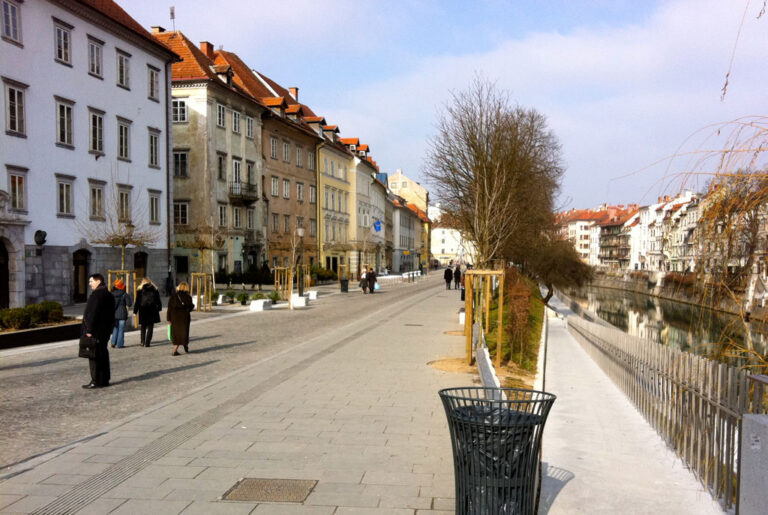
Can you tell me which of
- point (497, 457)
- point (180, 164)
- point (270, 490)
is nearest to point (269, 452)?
point (270, 490)

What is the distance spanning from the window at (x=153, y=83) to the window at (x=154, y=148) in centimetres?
173

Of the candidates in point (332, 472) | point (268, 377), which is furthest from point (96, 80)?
point (332, 472)

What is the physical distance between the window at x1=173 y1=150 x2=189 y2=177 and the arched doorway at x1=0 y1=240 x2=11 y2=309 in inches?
685

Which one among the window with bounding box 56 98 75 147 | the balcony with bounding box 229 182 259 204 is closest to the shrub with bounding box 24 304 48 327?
the window with bounding box 56 98 75 147

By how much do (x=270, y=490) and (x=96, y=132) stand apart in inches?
1055

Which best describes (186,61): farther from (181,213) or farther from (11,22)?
(11,22)

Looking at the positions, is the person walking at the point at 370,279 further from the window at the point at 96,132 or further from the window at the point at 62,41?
the window at the point at 62,41

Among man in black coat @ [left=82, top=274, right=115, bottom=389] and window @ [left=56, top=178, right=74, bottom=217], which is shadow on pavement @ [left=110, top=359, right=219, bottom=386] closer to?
man in black coat @ [left=82, top=274, right=115, bottom=389]

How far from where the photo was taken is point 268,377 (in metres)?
11.0

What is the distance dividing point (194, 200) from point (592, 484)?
122ft

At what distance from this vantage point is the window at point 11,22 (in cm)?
2317

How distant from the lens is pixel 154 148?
108 ft

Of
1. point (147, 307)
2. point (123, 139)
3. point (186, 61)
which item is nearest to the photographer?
point (147, 307)

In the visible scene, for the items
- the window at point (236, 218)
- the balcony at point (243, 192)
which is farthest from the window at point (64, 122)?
the window at point (236, 218)
